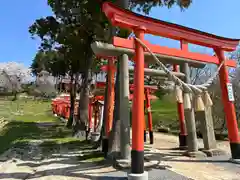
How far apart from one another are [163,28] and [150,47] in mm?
769

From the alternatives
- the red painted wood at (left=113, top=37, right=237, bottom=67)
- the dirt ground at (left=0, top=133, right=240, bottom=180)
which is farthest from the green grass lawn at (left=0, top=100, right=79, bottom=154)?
the red painted wood at (left=113, top=37, right=237, bottom=67)

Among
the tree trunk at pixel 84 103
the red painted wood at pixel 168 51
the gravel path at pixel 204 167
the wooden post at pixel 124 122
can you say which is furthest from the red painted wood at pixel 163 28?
the tree trunk at pixel 84 103

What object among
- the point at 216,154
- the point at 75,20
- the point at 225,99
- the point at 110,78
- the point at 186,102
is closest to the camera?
the point at 186,102

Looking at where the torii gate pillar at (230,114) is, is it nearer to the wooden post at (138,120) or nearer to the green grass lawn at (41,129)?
the green grass lawn at (41,129)

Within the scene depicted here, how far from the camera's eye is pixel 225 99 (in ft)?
23.4

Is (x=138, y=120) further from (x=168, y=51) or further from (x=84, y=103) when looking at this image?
(x=84, y=103)

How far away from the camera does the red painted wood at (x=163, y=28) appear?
544 cm

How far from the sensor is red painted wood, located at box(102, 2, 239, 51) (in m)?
5.44

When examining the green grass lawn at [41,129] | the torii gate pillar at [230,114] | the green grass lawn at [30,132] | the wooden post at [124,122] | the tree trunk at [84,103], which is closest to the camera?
the wooden post at [124,122]

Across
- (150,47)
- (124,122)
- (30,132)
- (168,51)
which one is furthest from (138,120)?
(30,132)

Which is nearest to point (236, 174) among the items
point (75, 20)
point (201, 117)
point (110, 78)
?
point (201, 117)

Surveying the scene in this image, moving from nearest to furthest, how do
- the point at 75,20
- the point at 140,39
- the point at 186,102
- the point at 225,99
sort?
the point at 140,39 → the point at 186,102 → the point at 225,99 → the point at 75,20

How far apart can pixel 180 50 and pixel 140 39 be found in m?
1.48

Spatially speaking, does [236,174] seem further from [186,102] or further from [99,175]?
[99,175]
